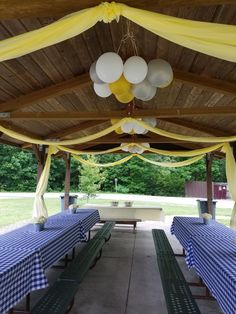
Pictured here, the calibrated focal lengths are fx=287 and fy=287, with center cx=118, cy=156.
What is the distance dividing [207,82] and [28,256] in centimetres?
301

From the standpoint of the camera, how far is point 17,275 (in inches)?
93.4

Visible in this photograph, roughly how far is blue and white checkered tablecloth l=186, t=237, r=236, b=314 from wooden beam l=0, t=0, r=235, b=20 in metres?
1.88

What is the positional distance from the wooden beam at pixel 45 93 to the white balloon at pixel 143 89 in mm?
1326

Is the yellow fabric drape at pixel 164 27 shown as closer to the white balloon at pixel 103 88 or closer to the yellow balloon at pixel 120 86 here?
the yellow balloon at pixel 120 86

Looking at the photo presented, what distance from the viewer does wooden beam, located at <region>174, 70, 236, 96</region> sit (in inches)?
148

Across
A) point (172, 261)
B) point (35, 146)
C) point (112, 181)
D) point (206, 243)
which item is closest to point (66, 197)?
point (35, 146)

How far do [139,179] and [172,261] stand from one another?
54.6ft

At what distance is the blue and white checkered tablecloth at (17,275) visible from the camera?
7.08 feet

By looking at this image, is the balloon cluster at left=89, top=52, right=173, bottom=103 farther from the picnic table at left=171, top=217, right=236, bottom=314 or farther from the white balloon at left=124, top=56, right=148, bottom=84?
the picnic table at left=171, top=217, right=236, bottom=314

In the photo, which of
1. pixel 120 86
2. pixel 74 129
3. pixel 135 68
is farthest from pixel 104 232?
pixel 135 68

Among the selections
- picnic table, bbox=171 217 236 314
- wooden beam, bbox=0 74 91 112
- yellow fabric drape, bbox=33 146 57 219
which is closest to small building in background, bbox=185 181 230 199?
yellow fabric drape, bbox=33 146 57 219

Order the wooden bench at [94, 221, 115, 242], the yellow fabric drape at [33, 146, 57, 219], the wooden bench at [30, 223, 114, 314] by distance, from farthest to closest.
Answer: the yellow fabric drape at [33, 146, 57, 219]
the wooden bench at [94, 221, 115, 242]
the wooden bench at [30, 223, 114, 314]

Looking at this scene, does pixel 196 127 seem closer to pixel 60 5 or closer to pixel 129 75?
pixel 129 75

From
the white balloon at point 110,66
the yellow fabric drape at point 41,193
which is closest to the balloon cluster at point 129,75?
the white balloon at point 110,66
